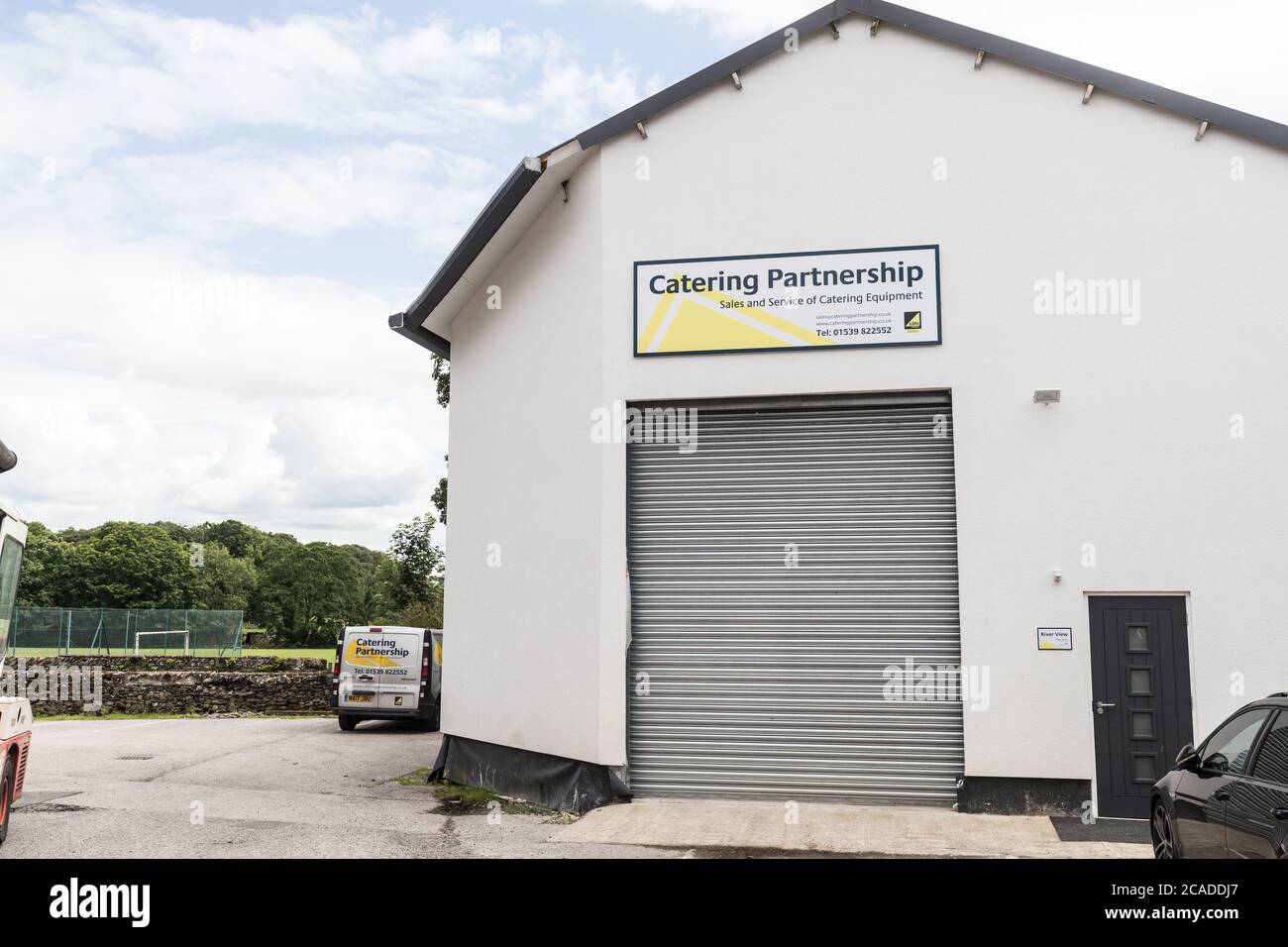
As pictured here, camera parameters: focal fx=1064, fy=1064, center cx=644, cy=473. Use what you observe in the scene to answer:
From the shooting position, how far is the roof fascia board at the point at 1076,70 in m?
10.7

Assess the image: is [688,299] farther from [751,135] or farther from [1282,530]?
[1282,530]

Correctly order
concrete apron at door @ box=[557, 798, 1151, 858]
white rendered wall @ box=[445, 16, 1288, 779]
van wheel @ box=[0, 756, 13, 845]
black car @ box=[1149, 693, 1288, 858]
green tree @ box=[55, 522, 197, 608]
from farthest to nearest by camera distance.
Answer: green tree @ box=[55, 522, 197, 608] → white rendered wall @ box=[445, 16, 1288, 779] → concrete apron at door @ box=[557, 798, 1151, 858] → van wheel @ box=[0, 756, 13, 845] → black car @ box=[1149, 693, 1288, 858]

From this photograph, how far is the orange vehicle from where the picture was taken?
8.79 m

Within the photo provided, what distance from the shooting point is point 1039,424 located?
36.3 ft

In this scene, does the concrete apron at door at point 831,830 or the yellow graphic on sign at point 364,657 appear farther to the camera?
the yellow graphic on sign at point 364,657

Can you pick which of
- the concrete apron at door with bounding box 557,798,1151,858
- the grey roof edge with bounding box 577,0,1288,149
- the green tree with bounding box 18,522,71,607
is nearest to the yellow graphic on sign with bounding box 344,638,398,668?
the concrete apron at door with bounding box 557,798,1151,858

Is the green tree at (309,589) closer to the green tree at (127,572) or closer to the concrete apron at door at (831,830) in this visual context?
the green tree at (127,572)

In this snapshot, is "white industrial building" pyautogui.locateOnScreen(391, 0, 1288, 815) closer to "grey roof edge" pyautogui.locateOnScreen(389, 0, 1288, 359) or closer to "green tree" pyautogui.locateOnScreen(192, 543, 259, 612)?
"grey roof edge" pyautogui.locateOnScreen(389, 0, 1288, 359)

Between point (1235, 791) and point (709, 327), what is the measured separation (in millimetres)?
7209

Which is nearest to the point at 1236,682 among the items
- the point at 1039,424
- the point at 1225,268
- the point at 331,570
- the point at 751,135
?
the point at 1039,424

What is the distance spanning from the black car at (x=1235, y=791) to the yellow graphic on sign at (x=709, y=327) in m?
5.99

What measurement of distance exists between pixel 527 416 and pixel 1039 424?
5791 millimetres

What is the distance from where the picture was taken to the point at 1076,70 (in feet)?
36.6

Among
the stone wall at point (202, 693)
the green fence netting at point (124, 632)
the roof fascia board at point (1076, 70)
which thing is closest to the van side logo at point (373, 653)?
the stone wall at point (202, 693)
